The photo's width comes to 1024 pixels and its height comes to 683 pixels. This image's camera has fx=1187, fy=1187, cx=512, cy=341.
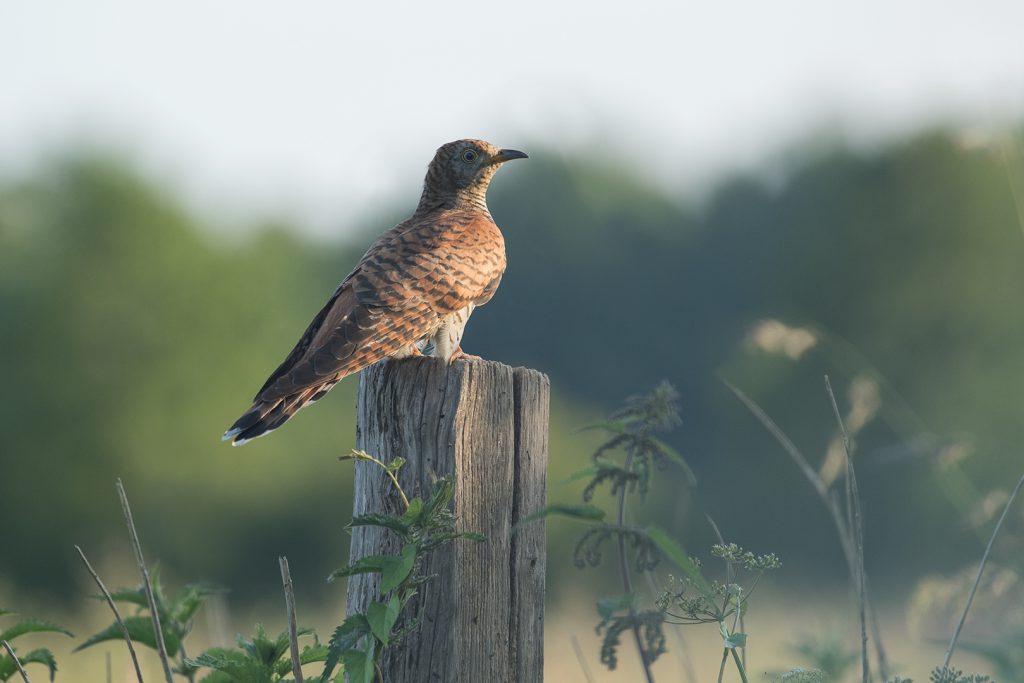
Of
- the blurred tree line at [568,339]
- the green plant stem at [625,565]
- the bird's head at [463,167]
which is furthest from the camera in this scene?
the blurred tree line at [568,339]

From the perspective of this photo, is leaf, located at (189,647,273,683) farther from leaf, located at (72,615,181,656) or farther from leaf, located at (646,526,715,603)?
leaf, located at (646,526,715,603)

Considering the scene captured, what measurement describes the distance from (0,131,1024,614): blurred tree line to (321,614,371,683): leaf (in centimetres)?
1676

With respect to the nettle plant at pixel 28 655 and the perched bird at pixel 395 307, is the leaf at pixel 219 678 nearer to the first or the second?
the nettle plant at pixel 28 655

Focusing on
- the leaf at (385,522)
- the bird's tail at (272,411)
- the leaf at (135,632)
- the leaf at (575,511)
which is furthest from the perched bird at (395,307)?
the leaf at (575,511)

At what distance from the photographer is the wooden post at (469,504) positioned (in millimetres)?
2906

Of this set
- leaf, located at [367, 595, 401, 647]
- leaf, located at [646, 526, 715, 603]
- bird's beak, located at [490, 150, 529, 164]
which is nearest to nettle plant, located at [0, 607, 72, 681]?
leaf, located at [367, 595, 401, 647]

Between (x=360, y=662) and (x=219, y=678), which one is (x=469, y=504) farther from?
(x=219, y=678)

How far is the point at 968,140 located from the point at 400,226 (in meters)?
2.33

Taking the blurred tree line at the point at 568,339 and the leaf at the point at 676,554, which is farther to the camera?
the blurred tree line at the point at 568,339

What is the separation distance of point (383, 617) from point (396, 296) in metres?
2.01

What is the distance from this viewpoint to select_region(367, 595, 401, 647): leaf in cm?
247

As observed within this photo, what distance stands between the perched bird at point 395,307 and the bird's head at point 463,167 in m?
0.22

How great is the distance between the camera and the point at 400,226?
514 cm

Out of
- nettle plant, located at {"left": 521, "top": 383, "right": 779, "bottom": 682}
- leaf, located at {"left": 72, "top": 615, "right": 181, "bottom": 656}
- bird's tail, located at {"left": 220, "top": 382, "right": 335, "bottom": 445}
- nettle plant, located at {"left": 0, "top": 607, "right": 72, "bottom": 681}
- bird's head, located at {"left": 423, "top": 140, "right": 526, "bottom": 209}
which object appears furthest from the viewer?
bird's head, located at {"left": 423, "top": 140, "right": 526, "bottom": 209}
